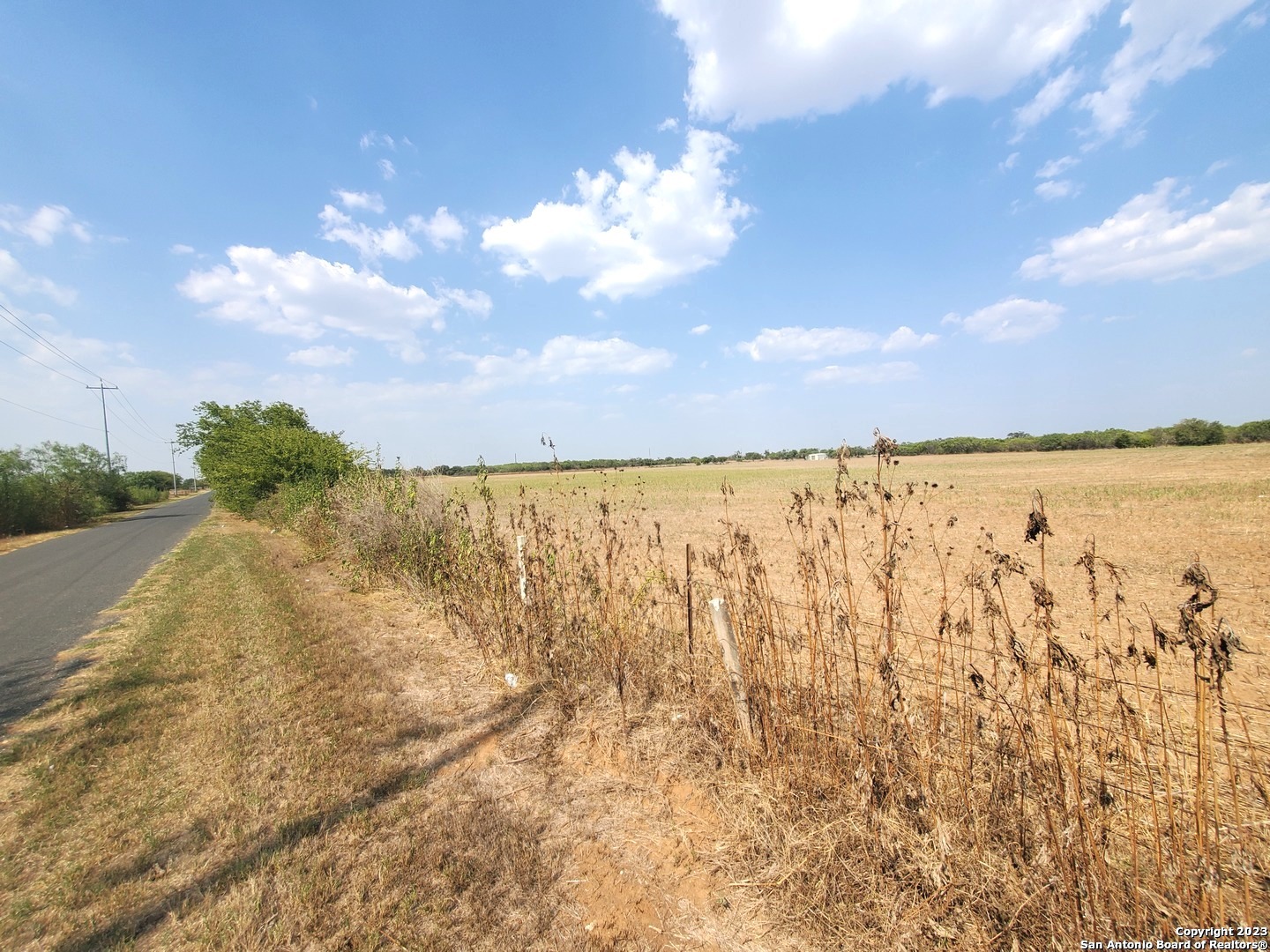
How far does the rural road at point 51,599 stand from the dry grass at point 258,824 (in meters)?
0.64

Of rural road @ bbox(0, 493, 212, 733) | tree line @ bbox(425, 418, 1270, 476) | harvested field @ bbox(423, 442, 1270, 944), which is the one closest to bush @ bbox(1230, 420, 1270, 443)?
tree line @ bbox(425, 418, 1270, 476)

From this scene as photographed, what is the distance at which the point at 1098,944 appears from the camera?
1.88 m

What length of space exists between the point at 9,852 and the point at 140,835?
65 centimetres

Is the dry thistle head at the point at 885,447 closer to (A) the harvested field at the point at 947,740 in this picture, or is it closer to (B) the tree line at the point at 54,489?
(A) the harvested field at the point at 947,740

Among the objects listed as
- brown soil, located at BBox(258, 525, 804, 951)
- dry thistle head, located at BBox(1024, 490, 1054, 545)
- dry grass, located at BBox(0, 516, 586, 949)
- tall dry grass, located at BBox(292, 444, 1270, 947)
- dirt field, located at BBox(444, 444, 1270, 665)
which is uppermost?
dry thistle head, located at BBox(1024, 490, 1054, 545)

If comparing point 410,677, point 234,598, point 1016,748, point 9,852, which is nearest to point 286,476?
point 234,598

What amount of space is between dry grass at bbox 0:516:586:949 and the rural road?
2.09 ft

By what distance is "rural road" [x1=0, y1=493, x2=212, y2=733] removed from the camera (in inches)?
217

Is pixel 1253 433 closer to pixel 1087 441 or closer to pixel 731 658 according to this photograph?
pixel 1087 441

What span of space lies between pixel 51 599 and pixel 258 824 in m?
10.4

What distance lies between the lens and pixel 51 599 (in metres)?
9.40

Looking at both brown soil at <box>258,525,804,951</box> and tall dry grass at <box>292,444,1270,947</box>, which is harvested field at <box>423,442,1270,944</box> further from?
brown soil at <box>258,525,804,951</box>

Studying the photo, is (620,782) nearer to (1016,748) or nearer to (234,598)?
(1016,748)

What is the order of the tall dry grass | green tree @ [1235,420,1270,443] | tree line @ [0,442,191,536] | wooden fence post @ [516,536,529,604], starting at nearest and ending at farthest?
the tall dry grass
wooden fence post @ [516,536,529,604]
tree line @ [0,442,191,536]
green tree @ [1235,420,1270,443]
